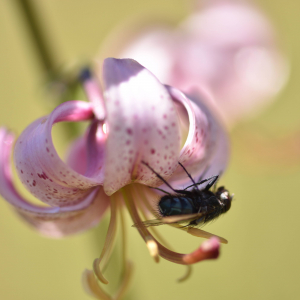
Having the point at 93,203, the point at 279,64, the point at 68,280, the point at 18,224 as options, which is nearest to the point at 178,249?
the point at 68,280

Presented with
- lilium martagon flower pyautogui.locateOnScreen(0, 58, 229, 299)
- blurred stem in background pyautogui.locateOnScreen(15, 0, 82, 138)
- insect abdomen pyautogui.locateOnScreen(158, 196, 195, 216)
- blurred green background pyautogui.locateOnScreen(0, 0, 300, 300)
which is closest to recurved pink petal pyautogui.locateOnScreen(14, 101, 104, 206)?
lilium martagon flower pyautogui.locateOnScreen(0, 58, 229, 299)

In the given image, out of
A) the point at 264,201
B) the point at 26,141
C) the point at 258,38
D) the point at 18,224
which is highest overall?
the point at 26,141

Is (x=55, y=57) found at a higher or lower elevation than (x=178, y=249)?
higher

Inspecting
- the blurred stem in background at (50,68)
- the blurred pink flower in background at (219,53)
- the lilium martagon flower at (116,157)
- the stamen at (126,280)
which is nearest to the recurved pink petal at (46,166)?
the lilium martagon flower at (116,157)

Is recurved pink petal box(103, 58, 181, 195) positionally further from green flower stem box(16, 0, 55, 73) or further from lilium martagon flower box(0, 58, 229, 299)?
green flower stem box(16, 0, 55, 73)

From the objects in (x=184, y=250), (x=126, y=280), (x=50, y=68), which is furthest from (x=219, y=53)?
(x=184, y=250)

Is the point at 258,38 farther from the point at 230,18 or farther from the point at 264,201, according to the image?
the point at 264,201

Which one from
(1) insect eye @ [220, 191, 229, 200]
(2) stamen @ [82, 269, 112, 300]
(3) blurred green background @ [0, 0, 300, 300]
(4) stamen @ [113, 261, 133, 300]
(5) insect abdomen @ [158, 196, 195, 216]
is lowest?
(3) blurred green background @ [0, 0, 300, 300]

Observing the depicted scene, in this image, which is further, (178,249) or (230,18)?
(178,249)
